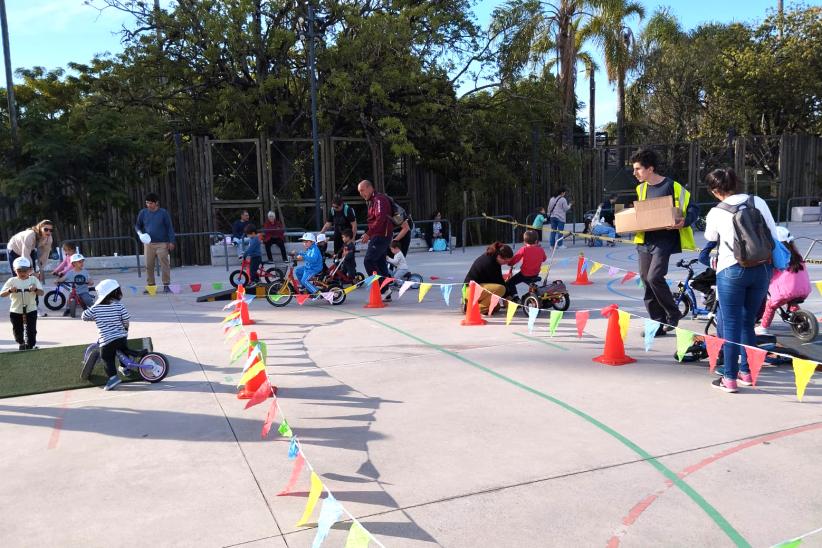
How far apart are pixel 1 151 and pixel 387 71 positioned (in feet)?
33.0

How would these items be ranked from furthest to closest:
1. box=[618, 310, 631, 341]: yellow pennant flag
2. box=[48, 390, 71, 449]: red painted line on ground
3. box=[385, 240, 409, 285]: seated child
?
box=[385, 240, 409, 285]: seated child < box=[618, 310, 631, 341]: yellow pennant flag < box=[48, 390, 71, 449]: red painted line on ground

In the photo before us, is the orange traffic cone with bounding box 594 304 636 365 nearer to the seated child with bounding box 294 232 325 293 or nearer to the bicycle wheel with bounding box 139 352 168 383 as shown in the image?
the bicycle wheel with bounding box 139 352 168 383

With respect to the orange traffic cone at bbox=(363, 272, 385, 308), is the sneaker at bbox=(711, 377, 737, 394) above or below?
below

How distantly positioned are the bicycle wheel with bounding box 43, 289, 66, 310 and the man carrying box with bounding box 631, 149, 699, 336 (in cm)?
936

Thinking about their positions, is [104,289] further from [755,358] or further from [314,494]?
[755,358]

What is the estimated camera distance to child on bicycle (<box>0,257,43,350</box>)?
8.39m

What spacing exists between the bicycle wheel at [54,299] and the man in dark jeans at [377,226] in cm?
520

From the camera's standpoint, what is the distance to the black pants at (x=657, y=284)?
739cm

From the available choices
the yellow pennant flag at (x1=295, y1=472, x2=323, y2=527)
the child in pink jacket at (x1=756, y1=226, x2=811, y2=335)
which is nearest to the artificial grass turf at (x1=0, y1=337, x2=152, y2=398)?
the yellow pennant flag at (x1=295, y1=472, x2=323, y2=527)

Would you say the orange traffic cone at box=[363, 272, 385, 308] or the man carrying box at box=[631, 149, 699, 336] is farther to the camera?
the orange traffic cone at box=[363, 272, 385, 308]

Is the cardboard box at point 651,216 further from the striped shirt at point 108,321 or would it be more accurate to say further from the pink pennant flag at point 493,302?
the striped shirt at point 108,321

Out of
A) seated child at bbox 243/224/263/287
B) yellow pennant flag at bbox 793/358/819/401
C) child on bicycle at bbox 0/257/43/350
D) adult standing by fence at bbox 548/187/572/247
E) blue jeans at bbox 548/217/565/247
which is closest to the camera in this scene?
yellow pennant flag at bbox 793/358/819/401

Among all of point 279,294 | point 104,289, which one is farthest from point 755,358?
point 279,294

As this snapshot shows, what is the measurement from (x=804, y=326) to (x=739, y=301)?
2244mm
